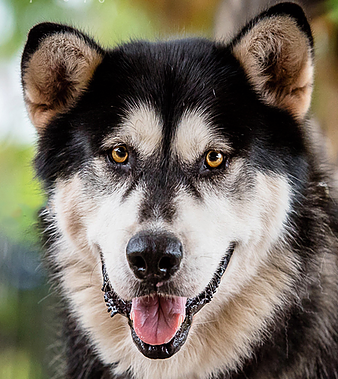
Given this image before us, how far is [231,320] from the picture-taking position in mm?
1991

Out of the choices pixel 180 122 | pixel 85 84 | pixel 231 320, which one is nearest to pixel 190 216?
pixel 180 122

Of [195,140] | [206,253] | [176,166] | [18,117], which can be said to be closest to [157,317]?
[206,253]

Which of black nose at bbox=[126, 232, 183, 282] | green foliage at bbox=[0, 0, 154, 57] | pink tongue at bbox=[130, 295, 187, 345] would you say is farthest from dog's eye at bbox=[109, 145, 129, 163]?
green foliage at bbox=[0, 0, 154, 57]

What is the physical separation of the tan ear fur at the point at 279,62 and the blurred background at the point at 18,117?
75 centimetres

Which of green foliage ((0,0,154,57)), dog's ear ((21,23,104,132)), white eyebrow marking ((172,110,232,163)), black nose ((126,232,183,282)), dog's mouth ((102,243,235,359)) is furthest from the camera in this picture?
green foliage ((0,0,154,57))

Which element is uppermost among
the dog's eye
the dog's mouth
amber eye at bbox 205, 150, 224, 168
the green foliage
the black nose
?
the green foliage

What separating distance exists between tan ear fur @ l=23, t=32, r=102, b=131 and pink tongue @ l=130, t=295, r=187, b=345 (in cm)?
103

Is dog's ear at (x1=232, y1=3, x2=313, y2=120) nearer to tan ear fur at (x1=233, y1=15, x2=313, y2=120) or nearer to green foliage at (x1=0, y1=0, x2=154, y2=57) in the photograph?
tan ear fur at (x1=233, y1=15, x2=313, y2=120)

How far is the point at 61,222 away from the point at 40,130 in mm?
475

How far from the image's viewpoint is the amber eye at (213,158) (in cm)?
188

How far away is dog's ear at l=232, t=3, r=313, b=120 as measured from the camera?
1.88 meters

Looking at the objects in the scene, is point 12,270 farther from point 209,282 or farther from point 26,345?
point 209,282

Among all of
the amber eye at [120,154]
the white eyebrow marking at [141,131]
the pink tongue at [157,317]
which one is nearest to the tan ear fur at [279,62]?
the white eyebrow marking at [141,131]

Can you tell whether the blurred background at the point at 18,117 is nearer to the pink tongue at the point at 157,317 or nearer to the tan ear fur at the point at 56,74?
the tan ear fur at the point at 56,74
